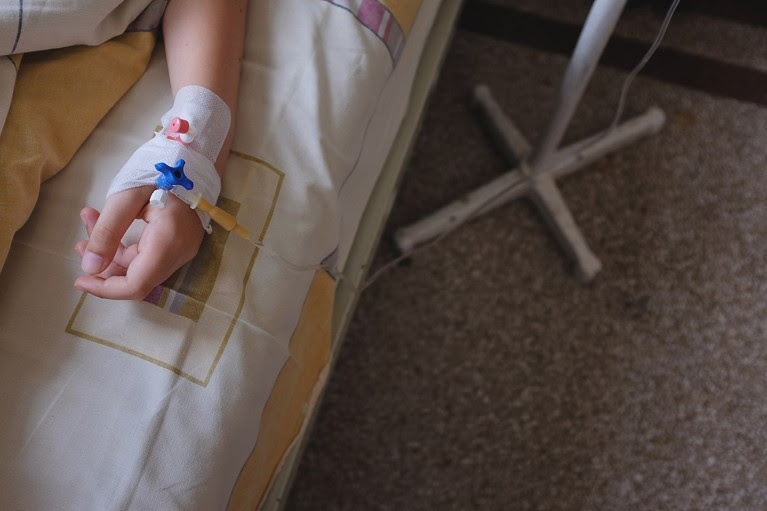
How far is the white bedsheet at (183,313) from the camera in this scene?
1.55 feet

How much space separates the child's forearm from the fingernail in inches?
5.0

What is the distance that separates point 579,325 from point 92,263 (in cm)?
77

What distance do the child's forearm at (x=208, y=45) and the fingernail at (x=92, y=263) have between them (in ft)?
0.42

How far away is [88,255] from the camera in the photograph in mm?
494

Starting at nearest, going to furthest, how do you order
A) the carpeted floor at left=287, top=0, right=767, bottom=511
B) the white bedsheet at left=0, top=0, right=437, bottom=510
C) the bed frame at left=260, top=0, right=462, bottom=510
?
the white bedsheet at left=0, top=0, right=437, bottom=510 < the bed frame at left=260, top=0, right=462, bottom=510 < the carpeted floor at left=287, top=0, right=767, bottom=511

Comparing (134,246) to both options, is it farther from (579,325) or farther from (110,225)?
(579,325)

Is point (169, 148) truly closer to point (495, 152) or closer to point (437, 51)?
point (437, 51)

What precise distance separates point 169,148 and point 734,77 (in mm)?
1100

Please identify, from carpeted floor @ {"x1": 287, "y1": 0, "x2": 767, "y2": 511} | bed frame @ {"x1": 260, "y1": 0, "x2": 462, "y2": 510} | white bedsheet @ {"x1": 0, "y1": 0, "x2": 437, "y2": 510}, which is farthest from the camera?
carpeted floor @ {"x1": 287, "y1": 0, "x2": 767, "y2": 511}

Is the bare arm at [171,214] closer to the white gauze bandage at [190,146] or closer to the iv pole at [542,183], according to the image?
the white gauze bandage at [190,146]

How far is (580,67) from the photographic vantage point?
811 millimetres

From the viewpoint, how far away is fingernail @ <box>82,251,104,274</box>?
49cm

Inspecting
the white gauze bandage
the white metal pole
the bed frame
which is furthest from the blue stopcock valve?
the white metal pole

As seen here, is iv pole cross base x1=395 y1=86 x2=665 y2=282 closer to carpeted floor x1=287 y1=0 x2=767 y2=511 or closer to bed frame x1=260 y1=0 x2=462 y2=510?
carpeted floor x1=287 y1=0 x2=767 y2=511
